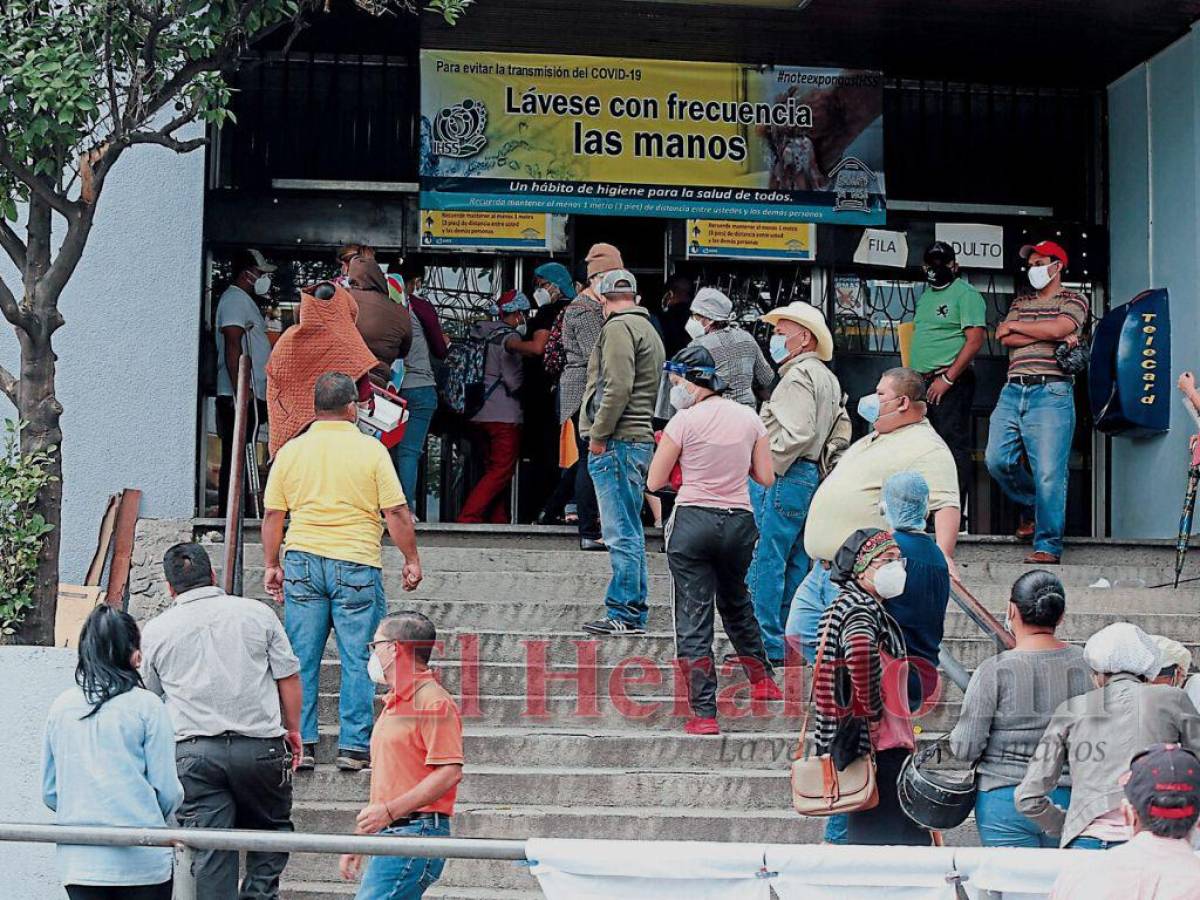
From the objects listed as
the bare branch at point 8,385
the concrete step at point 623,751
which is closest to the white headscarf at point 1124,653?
the concrete step at point 623,751

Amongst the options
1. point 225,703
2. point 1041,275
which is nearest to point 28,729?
point 225,703

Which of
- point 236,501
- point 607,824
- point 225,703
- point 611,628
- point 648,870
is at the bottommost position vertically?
point 607,824

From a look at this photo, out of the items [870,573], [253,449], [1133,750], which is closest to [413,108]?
[253,449]

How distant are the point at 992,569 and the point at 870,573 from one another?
447 centimetres

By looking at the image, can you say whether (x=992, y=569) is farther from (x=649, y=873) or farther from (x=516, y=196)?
(x=649, y=873)

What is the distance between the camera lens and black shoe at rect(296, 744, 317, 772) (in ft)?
24.2

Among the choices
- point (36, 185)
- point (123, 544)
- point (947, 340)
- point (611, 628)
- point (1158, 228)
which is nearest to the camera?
point (36, 185)

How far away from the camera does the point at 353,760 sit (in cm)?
736

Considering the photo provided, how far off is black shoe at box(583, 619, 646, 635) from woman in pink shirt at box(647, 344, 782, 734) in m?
0.67

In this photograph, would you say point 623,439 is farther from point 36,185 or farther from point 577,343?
point 36,185

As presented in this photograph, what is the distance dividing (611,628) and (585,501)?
145 centimetres

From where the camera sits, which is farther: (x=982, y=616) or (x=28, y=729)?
(x=982, y=616)

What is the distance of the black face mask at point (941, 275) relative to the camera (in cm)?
1140

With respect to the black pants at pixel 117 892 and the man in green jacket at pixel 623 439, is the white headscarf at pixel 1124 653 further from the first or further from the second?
the man in green jacket at pixel 623 439
